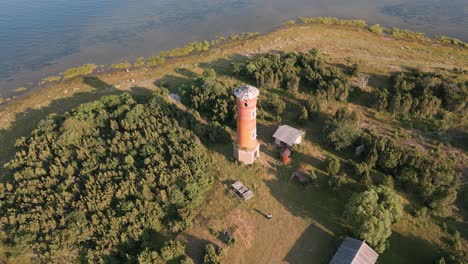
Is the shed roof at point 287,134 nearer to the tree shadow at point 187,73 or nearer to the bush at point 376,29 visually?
the tree shadow at point 187,73

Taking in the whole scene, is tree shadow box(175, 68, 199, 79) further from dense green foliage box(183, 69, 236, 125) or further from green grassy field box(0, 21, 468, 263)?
dense green foliage box(183, 69, 236, 125)

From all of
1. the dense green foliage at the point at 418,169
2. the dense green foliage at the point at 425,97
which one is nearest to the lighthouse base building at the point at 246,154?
the dense green foliage at the point at 418,169

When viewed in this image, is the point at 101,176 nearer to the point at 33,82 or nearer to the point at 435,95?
the point at 33,82

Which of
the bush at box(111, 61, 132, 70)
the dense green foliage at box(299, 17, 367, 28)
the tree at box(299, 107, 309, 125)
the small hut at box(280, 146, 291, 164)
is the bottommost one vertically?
the small hut at box(280, 146, 291, 164)

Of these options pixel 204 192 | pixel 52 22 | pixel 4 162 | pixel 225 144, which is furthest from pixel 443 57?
pixel 52 22

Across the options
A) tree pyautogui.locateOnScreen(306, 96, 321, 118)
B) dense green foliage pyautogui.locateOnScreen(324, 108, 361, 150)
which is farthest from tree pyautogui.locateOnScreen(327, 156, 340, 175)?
tree pyautogui.locateOnScreen(306, 96, 321, 118)

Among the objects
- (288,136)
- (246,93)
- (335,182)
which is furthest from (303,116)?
(246,93)
